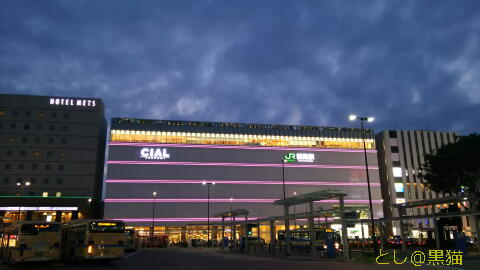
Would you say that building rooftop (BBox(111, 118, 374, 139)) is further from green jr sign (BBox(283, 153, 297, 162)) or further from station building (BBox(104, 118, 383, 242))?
green jr sign (BBox(283, 153, 297, 162))

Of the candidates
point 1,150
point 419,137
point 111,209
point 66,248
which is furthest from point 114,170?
point 419,137

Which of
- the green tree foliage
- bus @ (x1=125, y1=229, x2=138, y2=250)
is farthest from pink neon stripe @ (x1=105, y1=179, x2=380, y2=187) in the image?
the green tree foliage

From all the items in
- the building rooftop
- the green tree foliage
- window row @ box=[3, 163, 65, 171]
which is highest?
the building rooftop

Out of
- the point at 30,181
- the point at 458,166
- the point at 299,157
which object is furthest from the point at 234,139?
the point at 458,166

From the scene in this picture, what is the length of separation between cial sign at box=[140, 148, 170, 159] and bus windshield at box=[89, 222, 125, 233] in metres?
59.8

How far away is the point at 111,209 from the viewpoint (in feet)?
271

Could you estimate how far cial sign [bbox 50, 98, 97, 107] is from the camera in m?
88.5

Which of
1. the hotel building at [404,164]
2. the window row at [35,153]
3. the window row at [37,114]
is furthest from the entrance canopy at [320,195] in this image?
the hotel building at [404,164]

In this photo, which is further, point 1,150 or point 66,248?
point 1,150

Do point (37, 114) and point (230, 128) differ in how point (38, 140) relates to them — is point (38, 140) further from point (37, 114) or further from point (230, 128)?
point (230, 128)

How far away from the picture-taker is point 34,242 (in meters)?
26.0

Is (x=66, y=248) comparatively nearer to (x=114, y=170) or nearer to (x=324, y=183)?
(x=114, y=170)

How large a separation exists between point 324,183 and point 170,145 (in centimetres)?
3781

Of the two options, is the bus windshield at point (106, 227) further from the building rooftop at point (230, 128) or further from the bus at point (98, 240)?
the building rooftop at point (230, 128)
